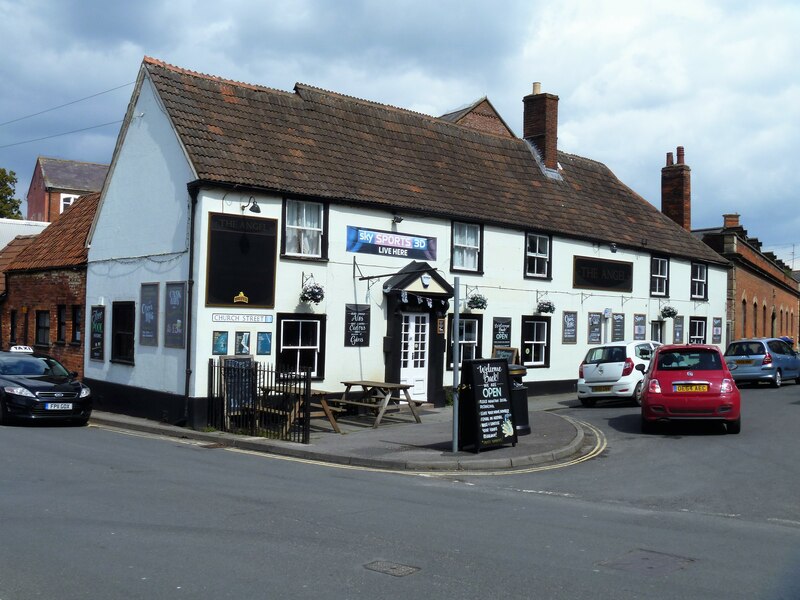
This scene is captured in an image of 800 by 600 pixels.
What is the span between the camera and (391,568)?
21.2 ft

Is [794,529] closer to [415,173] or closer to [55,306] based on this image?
[415,173]

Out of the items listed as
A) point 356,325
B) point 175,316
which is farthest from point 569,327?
point 175,316

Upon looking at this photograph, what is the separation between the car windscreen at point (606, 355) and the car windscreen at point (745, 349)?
6.73 m

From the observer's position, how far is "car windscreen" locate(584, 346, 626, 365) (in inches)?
813

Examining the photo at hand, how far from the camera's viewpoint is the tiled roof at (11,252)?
2836 cm

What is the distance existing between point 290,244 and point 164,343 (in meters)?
3.47

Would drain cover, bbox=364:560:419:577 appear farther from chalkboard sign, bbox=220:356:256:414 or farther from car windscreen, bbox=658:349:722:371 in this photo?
car windscreen, bbox=658:349:722:371

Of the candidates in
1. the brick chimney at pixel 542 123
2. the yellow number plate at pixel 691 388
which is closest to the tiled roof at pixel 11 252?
the brick chimney at pixel 542 123

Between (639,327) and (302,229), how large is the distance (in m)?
14.1

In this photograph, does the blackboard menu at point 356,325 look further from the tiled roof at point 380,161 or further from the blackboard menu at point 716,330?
the blackboard menu at point 716,330

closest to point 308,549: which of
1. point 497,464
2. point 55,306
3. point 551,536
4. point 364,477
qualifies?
point 551,536

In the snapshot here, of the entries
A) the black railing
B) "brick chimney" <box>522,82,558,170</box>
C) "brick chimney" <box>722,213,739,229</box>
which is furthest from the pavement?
"brick chimney" <box>722,213,739,229</box>

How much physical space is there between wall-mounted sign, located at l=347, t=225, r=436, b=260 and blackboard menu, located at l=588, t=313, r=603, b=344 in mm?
7316

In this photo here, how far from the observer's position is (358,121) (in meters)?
22.2
